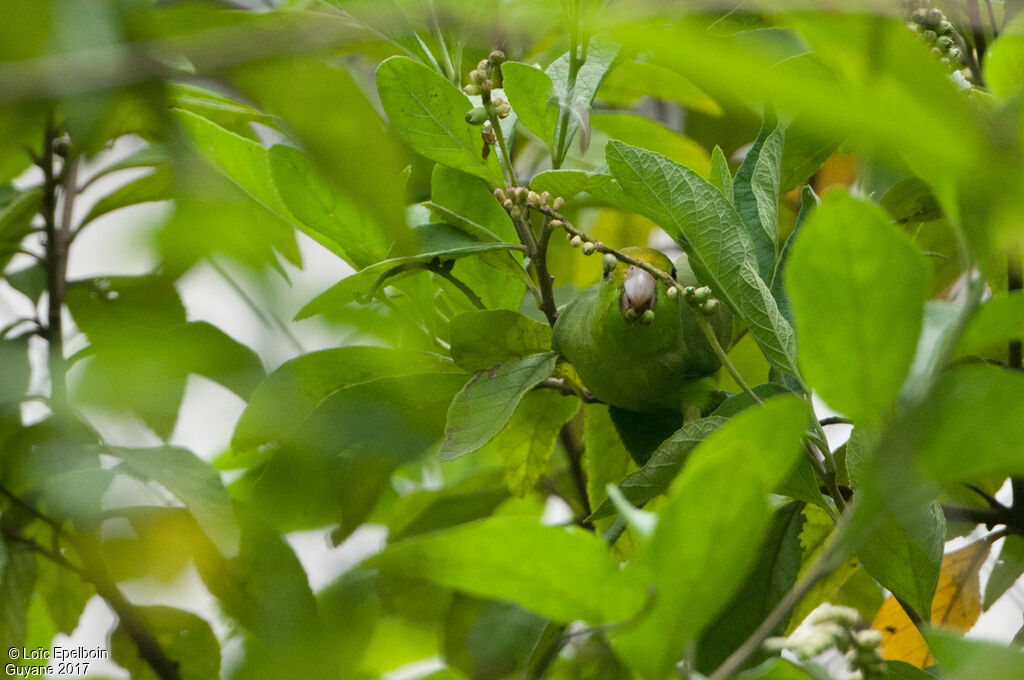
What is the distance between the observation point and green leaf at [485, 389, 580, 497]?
2.09 feet

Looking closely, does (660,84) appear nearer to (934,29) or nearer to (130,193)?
(934,29)

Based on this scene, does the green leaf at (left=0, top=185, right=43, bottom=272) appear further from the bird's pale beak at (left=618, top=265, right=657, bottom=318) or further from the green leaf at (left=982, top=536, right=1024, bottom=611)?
the green leaf at (left=982, top=536, right=1024, bottom=611)

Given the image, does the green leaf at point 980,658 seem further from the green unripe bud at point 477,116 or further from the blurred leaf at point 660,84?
the blurred leaf at point 660,84

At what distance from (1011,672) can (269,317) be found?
0.26 m

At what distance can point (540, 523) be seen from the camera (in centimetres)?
30

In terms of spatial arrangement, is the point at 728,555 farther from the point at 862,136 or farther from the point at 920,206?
the point at 920,206

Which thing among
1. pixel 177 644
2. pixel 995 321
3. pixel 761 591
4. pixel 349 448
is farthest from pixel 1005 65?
pixel 177 644

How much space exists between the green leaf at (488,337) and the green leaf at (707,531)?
0.28m

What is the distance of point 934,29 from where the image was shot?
0.58 meters

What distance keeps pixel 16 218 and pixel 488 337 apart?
1.28 ft

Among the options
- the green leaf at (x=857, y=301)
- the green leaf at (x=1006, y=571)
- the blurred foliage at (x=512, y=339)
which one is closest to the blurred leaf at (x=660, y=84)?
the blurred foliage at (x=512, y=339)

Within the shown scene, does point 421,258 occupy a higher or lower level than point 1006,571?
higher

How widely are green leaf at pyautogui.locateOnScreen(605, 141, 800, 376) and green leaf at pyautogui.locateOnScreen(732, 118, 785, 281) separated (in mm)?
35

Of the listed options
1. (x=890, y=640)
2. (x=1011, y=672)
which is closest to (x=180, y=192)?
(x=1011, y=672)
